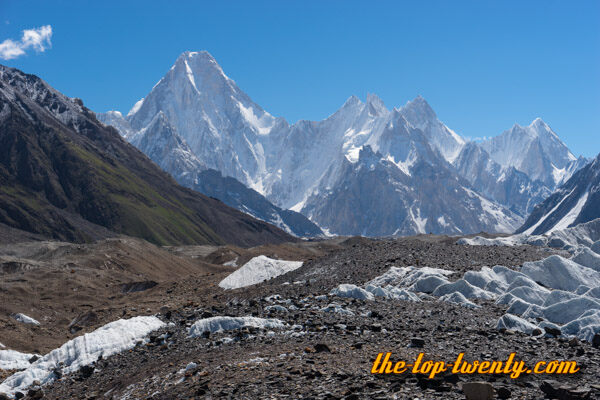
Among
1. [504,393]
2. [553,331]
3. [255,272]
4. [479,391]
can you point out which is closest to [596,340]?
[553,331]

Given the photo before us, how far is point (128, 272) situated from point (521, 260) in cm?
6540

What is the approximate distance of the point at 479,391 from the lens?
37.6 ft

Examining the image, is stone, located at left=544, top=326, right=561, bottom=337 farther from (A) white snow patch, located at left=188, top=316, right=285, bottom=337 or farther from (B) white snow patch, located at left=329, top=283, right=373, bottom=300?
(A) white snow patch, located at left=188, top=316, right=285, bottom=337

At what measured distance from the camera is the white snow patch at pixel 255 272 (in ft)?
157

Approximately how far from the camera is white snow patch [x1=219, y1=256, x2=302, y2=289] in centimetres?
4794

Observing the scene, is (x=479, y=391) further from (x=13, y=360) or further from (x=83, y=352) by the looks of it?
(x=13, y=360)

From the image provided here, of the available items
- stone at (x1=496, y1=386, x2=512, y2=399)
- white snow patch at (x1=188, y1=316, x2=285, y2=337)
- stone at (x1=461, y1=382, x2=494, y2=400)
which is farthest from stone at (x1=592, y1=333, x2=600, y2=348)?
white snow patch at (x1=188, y1=316, x2=285, y2=337)

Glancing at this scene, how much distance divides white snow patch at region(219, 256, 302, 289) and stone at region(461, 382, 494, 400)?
3615cm

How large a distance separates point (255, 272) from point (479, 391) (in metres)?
40.2

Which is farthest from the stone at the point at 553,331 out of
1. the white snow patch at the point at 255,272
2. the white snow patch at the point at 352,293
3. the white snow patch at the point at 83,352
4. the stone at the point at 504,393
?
the white snow patch at the point at 255,272

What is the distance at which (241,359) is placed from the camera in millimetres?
16688

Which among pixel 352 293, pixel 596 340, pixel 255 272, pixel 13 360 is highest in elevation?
pixel 255 272

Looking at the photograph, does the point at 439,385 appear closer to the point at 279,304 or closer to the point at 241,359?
the point at 241,359

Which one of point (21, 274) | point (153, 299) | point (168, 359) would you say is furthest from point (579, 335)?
point (21, 274)
